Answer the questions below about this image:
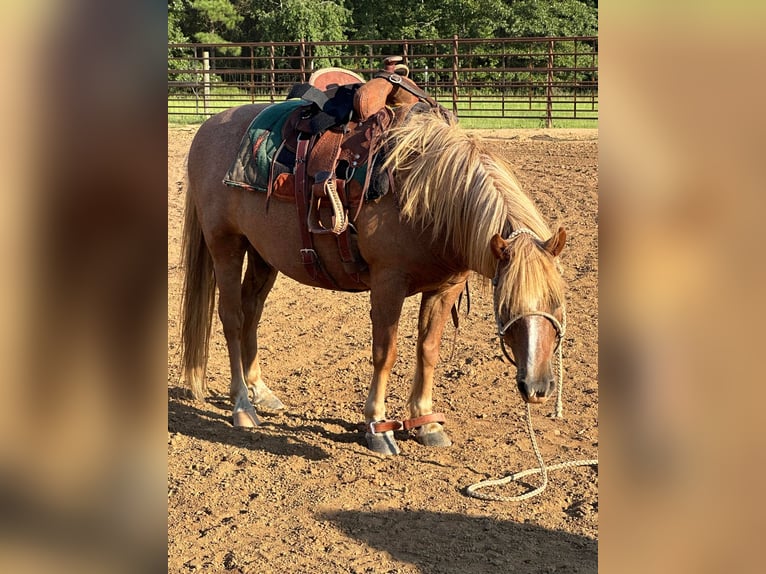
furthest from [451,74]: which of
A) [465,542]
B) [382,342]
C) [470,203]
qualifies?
[465,542]

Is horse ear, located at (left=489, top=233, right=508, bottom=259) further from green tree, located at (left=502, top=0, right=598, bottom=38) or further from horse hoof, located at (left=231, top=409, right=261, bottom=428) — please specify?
green tree, located at (left=502, top=0, right=598, bottom=38)

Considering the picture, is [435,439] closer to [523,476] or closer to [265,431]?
[523,476]

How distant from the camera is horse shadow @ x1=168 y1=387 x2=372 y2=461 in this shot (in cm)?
399

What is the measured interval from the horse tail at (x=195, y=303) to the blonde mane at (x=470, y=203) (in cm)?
153

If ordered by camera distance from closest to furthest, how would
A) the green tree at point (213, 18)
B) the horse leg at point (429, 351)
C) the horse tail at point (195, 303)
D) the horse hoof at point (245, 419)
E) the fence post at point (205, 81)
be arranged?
the horse leg at point (429, 351), the horse hoof at point (245, 419), the horse tail at point (195, 303), the fence post at point (205, 81), the green tree at point (213, 18)

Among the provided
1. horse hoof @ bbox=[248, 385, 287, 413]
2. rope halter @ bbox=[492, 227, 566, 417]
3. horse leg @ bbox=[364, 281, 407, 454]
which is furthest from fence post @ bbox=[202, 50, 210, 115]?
rope halter @ bbox=[492, 227, 566, 417]

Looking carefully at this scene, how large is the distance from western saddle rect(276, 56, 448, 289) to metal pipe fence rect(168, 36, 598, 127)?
8408mm

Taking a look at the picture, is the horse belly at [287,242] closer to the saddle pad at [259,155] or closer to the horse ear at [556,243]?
the saddle pad at [259,155]

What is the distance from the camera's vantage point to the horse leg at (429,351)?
398cm

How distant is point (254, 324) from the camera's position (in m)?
4.70

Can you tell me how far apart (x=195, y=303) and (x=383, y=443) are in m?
1.46

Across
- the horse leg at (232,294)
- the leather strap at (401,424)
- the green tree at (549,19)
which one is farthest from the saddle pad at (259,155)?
the green tree at (549,19)
